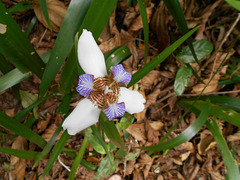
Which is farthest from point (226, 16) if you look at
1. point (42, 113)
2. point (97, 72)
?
point (42, 113)

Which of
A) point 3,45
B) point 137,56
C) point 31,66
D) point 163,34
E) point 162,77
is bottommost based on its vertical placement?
point 162,77

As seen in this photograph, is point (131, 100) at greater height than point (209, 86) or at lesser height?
greater

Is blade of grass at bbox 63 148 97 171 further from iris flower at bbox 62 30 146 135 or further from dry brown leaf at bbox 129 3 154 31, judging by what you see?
dry brown leaf at bbox 129 3 154 31

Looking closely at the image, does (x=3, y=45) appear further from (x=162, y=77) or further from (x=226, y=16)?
(x=226, y=16)

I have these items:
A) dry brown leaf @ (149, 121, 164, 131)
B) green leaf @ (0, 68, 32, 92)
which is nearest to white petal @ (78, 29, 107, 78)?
green leaf @ (0, 68, 32, 92)

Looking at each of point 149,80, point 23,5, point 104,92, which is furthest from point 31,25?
point 149,80

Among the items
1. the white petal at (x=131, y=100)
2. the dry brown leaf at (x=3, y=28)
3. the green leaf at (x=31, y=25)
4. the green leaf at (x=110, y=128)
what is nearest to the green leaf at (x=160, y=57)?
the white petal at (x=131, y=100)

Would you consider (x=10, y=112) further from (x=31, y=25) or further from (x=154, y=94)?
(x=154, y=94)

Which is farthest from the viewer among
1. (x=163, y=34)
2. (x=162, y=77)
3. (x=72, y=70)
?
(x=162, y=77)
